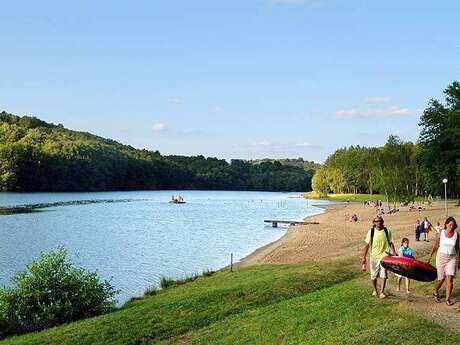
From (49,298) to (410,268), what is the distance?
42.3 feet

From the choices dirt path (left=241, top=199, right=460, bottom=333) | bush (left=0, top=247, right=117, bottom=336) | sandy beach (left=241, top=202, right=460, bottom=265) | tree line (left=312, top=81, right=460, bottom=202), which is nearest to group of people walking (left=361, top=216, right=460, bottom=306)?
dirt path (left=241, top=199, right=460, bottom=333)

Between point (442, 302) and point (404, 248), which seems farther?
point (404, 248)

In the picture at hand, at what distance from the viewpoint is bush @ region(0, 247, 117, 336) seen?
18.0 m

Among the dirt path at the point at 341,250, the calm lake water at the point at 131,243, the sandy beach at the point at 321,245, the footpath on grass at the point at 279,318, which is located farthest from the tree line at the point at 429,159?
the footpath on grass at the point at 279,318

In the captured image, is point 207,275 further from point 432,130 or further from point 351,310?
point 432,130

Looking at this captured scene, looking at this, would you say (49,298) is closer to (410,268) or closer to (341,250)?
(410,268)

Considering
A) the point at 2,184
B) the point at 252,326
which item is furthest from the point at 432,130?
the point at 2,184

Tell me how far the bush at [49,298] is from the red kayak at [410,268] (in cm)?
1165

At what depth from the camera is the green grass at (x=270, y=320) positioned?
427 inches

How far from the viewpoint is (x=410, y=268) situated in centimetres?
1255

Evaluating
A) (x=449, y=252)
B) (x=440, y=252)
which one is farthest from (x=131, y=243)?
(x=449, y=252)

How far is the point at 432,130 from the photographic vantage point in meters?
75.5

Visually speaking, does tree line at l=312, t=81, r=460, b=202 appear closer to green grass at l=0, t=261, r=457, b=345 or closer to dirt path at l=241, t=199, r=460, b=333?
dirt path at l=241, t=199, r=460, b=333

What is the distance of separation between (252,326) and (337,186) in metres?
152
